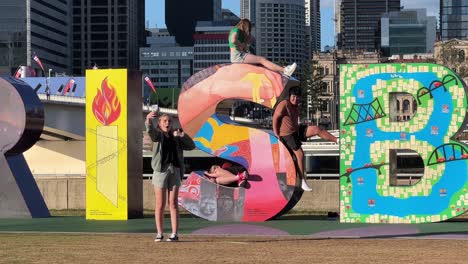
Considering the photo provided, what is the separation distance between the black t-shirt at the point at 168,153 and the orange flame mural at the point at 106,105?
6828mm

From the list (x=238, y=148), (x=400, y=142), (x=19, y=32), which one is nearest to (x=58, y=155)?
(x=238, y=148)

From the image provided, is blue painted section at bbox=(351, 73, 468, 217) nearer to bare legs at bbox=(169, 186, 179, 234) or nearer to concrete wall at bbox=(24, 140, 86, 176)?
bare legs at bbox=(169, 186, 179, 234)

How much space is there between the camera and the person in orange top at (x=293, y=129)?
1991 cm

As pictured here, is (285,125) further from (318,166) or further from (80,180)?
(318,166)

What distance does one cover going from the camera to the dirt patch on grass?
12.9m

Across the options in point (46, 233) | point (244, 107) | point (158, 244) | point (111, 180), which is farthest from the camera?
point (244, 107)

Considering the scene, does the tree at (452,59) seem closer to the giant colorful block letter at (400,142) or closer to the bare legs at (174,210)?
the giant colorful block letter at (400,142)

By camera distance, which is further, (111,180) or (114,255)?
(111,180)

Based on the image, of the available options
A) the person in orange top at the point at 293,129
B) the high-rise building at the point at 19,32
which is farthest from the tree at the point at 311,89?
the person in orange top at the point at 293,129

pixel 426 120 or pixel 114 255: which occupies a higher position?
pixel 426 120

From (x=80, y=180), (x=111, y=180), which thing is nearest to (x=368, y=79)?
(x=111, y=180)

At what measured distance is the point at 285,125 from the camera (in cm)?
2006

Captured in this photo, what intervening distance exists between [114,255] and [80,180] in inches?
655

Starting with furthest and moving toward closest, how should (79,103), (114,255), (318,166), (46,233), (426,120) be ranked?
1. (79,103)
2. (318,166)
3. (426,120)
4. (46,233)
5. (114,255)
